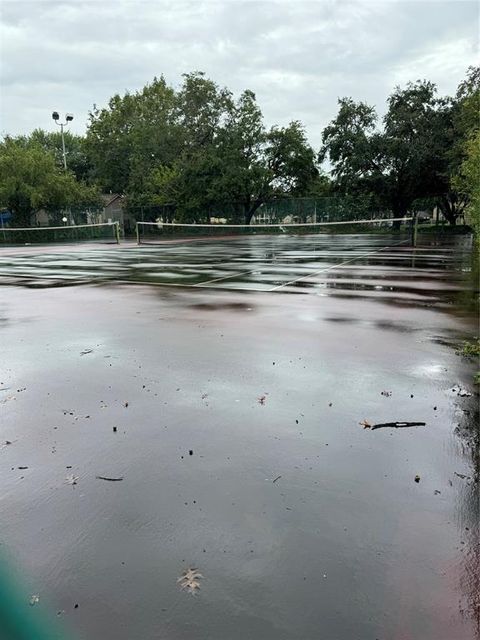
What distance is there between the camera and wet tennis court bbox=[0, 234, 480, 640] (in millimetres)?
2283

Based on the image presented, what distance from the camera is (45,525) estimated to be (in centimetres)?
286

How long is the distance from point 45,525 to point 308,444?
1.79 meters

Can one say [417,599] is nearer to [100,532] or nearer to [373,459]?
[373,459]

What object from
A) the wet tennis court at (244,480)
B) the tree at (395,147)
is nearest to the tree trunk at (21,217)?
the tree at (395,147)

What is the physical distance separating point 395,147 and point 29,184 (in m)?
26.3

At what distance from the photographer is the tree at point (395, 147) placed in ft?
116

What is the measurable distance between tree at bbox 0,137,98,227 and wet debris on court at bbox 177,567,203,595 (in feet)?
132

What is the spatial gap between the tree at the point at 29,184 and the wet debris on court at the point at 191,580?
132 feet

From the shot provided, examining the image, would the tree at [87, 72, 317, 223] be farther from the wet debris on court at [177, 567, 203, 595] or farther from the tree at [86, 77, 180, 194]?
the wet debris on court at [177, 567, 203, 595]

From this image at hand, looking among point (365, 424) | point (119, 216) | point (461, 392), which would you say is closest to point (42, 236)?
point (119, 216)

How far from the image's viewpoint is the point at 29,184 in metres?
39.8

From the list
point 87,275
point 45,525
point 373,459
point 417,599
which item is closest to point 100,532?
point 45,525

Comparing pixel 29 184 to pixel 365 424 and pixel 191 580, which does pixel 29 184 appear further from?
pixel 191 580

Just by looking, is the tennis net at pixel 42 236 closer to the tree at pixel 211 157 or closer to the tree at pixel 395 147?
the tree at pixel 211 157
